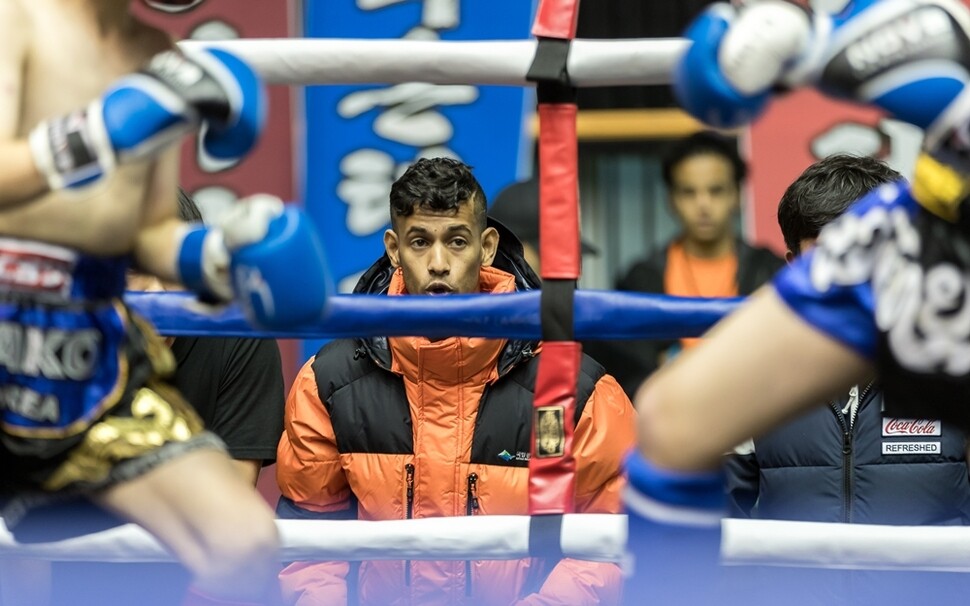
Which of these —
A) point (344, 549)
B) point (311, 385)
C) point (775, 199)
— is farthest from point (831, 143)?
point (344, 549)

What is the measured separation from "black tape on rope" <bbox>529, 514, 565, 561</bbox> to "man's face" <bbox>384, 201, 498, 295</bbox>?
1.64 feet

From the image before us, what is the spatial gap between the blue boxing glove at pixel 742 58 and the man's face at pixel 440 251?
2.60 feet

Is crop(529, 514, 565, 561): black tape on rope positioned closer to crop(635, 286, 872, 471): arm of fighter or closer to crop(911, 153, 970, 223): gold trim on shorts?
crop(635, 286, 872, 471): arm of fighter

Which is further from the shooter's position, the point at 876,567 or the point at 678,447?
the point at 876,567

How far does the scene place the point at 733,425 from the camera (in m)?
1.39

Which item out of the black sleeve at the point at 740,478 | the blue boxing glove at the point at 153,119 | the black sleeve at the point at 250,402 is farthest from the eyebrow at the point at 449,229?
the blue boxing glove at the point at 153,119

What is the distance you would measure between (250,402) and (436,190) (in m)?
0.42

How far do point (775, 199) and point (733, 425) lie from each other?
8.73 ft

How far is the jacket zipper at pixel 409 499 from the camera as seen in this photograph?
2.00m

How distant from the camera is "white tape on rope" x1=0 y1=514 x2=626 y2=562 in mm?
1718

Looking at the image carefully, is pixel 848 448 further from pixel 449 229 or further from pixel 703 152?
pixel 703 152

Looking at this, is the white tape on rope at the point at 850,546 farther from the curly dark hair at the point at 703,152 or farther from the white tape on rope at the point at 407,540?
the curly dark hair at the point at 703,152

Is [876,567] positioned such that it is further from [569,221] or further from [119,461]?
[119,461]

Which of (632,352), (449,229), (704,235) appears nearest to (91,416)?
(449,229)
